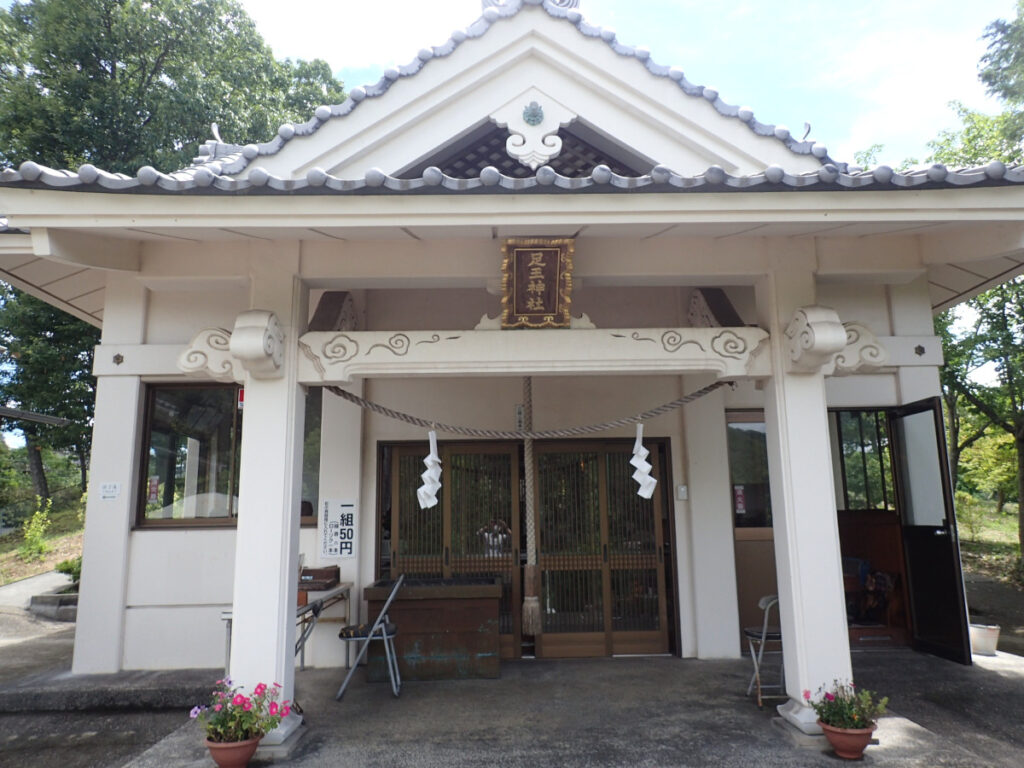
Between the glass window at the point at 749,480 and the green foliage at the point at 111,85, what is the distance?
1243cm

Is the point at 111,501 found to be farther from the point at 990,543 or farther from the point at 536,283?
the point at 990,543

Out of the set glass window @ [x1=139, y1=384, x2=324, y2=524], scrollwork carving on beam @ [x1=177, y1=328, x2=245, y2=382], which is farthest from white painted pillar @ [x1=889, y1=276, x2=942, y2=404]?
scrollwork carving on beam @ [x1=177, y1=328, x2=245, y2=382]

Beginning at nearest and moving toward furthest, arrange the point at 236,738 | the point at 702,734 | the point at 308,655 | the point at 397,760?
the point at 236,738
the point at 397,760
the point at 702,734
the point at 308,655

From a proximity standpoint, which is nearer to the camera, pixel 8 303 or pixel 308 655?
pixel 308 655

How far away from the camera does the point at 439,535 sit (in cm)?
652

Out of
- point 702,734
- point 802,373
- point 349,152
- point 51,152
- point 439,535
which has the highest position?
point 51,152

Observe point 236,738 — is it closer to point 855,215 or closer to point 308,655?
point 308,655

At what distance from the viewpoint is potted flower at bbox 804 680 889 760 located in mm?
3697

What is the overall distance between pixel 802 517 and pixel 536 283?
2326 millimetres

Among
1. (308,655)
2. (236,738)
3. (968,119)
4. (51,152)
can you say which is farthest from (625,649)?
(51,152)

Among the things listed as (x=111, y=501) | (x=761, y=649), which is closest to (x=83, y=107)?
(x=111, y=501)

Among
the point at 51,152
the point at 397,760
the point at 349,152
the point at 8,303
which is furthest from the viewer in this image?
the point at 8,303

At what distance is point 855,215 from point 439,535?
4640 mm

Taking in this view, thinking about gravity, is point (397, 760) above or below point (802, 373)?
below
